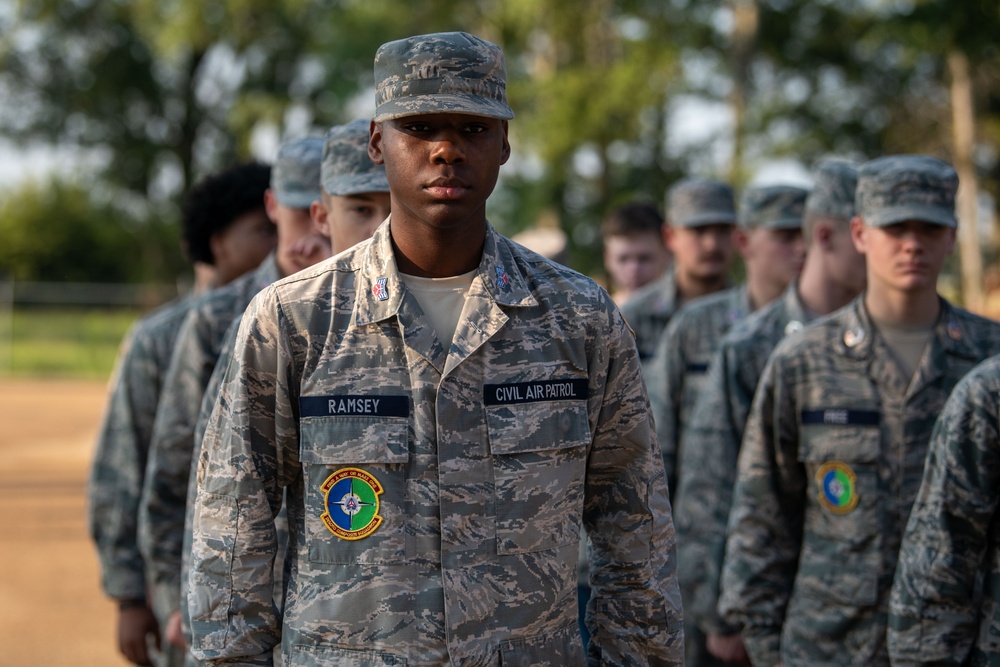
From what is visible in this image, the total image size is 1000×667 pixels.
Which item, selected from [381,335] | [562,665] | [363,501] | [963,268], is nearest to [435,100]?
[381,335]

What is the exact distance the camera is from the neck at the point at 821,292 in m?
5.18

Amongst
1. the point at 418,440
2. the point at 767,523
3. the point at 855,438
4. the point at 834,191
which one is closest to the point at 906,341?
the point at 855,438

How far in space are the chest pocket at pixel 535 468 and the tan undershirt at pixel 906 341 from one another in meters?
1.86

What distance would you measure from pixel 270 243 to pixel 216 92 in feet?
129

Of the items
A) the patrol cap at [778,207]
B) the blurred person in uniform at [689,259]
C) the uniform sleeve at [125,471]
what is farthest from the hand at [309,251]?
the blurred person in uniform at [689,259]

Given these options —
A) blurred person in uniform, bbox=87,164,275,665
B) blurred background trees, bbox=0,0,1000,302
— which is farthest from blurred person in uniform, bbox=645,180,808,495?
blurred background trees, bbox=0,0,1000,302

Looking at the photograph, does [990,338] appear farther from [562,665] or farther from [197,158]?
[197,158]

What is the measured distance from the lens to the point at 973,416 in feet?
11.2

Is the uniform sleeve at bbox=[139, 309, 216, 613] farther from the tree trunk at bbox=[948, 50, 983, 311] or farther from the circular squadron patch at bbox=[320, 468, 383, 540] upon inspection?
the tree trunk at bbox=[948, 50, 983, 311]

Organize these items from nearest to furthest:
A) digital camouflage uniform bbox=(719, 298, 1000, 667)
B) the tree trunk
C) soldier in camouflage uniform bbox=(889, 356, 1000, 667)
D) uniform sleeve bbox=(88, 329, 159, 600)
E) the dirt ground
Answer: soldier in camouflage uniform bbox=(889, 356, 1000, 667) < digital camouflage uniform bbox=(719, 298, 1000, 667) < uniform sleeve bbox=(88, 329, 159, 600) < the dirt ground < the tree trunk

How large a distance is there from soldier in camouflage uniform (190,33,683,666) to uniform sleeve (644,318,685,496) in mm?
3084

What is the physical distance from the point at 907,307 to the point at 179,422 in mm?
2484

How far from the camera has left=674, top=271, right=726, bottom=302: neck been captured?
6742 mm

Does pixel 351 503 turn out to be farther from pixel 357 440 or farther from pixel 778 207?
pixel 778 207
